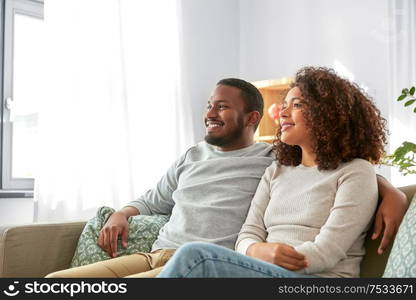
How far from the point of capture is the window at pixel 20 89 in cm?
291

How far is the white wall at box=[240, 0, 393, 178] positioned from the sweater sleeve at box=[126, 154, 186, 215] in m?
1.49

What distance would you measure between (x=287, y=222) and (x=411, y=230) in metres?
0.33

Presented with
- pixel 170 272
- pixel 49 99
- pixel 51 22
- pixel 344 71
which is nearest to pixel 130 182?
pixel 49 99

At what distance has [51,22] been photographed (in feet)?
9.04

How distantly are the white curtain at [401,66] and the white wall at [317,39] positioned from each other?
0.07 metres

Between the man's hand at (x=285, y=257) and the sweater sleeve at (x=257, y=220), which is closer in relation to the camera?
the man's hand at (x=285, y=257)

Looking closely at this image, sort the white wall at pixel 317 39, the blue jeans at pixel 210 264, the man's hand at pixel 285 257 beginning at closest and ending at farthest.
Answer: the blue jeans at pixel 210 264 < the man's hand at pixel 285 257 < the white wall at pixel 317 39

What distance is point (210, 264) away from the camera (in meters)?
1.13

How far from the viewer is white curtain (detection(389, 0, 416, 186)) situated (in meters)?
2.98

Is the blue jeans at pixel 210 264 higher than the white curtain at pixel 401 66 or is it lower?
lower

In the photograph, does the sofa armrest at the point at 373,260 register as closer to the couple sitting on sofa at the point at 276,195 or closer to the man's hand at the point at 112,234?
the couple sitting on sofa at the point at 276,195

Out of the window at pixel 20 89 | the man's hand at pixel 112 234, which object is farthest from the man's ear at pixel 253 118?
the window at pixel 20 89

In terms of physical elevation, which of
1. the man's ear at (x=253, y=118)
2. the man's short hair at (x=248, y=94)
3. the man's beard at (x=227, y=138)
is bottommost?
the man's beard at (x=227, y=138)

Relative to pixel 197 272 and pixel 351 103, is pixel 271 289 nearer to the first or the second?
pixel 197 272
